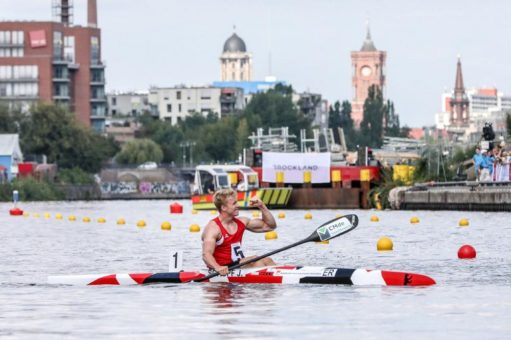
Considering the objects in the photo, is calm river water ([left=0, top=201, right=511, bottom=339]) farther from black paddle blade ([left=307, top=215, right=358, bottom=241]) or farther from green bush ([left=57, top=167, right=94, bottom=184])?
green bush ([left=57, top=167, right=94, bottom=184])

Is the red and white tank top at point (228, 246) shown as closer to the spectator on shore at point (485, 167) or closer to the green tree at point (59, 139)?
the spectator on shore at point (485, 167)

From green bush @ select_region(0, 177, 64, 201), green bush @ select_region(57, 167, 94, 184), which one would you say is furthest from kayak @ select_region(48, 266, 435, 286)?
green bush @ select_region(57, 167, 94, 184)

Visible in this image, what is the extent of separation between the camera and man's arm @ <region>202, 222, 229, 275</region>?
28.2 m

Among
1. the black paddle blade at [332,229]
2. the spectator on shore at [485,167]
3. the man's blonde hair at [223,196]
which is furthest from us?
the spectator on shore at [485,167]

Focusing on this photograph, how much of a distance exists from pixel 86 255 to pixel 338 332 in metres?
19.7

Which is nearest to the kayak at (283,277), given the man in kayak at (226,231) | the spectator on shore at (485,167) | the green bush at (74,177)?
the man in kayak at (226,231)

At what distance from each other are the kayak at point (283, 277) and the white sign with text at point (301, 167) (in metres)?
71.5

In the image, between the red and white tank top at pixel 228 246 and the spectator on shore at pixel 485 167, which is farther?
the spectator on shore at pixel 485 167

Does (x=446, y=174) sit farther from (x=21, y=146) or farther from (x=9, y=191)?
(x=21, y=146)

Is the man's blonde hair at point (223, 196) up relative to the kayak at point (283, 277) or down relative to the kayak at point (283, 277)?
up

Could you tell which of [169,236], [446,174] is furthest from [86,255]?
[446,174]

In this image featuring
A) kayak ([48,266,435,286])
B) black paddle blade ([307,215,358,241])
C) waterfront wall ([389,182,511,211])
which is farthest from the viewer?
waterfront wall ([389,182,511,211])

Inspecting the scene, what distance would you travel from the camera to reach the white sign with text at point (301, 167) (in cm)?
10081

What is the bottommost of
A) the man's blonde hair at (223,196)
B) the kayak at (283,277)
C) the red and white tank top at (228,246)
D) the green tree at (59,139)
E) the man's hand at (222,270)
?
the kayak at (283,277)
